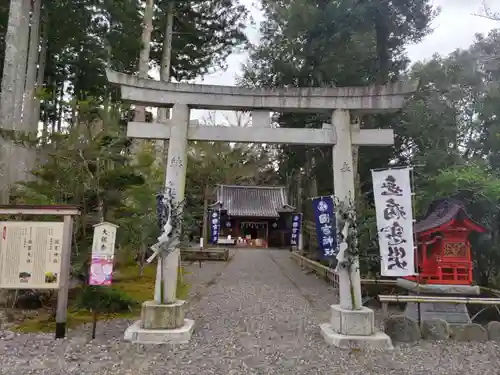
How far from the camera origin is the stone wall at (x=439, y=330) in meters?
6.26

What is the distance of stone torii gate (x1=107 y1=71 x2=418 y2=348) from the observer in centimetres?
629

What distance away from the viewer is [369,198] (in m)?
15.0

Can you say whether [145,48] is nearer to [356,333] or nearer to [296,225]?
[356,333]

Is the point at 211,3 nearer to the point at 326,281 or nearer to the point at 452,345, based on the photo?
the point at 326,281

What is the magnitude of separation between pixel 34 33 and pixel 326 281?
12163 mm

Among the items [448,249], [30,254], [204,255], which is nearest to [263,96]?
[30,254]

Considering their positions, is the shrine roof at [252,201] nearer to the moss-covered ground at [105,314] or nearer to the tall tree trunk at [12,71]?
the moss-covered ground at [105,314]

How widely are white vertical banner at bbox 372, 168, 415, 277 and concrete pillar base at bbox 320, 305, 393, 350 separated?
869mm

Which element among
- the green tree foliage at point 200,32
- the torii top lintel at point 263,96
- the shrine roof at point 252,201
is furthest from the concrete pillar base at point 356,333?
the shrine roof at point 252,201

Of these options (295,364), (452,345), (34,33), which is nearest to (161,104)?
(295,364)

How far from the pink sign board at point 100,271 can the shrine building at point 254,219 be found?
24.1m

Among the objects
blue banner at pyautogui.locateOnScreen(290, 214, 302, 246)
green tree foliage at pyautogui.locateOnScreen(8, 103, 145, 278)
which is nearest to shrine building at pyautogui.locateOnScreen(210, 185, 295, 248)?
blue banner at pyautogui.locateOnScreen(290, 214, 302, 246)

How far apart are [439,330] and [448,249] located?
187 cm

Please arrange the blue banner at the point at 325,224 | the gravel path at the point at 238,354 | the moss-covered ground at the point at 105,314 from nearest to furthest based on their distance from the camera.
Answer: the gravel path at the point at 238,354
the moss-covered ground at the point at 105,314
the blue banner at the point at 325,224
